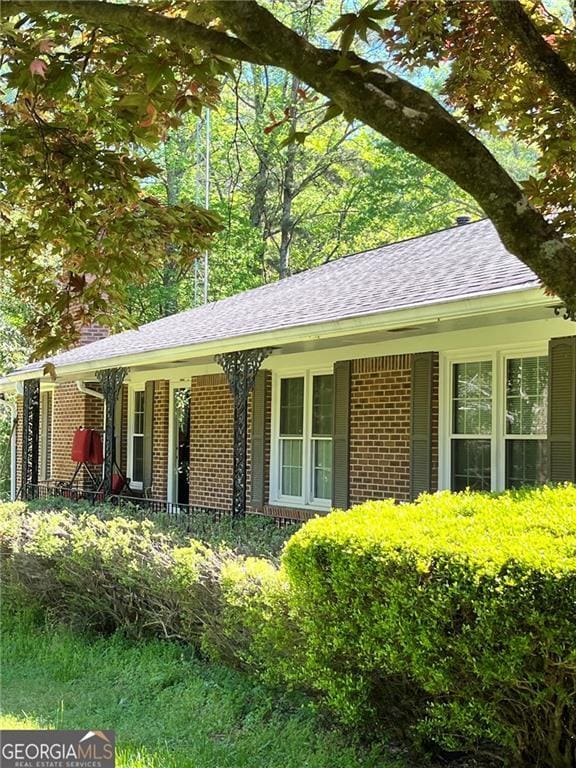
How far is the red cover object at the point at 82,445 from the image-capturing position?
17.5 metres

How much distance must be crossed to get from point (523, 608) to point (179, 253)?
3.66 metres

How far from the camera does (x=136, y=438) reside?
57.0 feet

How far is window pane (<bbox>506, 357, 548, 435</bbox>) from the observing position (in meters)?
8.57

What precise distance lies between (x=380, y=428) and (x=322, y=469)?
1567 mm

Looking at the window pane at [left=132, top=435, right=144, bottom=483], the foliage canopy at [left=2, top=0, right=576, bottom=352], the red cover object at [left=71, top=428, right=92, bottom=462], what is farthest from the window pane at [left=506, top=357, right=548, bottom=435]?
the red cover object at [left=71, top=428, right=92, bottom=462]

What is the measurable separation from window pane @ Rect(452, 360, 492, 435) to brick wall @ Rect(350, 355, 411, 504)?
0.75 meters

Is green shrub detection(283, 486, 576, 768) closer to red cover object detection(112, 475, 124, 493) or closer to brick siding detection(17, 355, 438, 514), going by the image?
brick siding detection(17, 355, 438, 514)

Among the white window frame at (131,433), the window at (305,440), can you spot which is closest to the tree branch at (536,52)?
A: the window at (305,440)

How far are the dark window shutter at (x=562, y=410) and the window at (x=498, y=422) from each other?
0.32 meters

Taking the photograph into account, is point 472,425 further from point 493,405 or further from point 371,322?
point 371,322

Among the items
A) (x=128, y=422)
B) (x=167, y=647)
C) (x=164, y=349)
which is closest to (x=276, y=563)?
(x=167, y=647)

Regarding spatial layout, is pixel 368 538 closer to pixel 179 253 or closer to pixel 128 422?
pixel 179 253

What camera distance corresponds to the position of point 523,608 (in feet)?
12.3

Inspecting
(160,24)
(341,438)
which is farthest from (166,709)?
(341,438)
